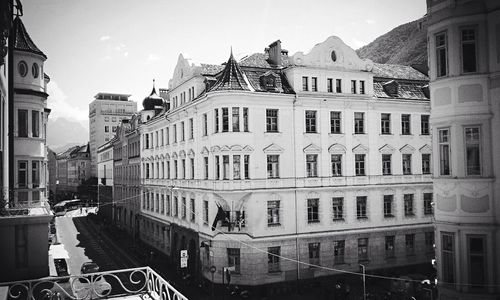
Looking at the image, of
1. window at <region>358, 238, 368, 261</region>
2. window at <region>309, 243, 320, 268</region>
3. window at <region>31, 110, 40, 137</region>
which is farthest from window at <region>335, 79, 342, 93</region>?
window at <region>31, 110, 40, 137</region>

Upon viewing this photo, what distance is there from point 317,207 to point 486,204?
20.6 m

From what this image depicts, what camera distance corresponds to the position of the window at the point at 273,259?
97.5 ft

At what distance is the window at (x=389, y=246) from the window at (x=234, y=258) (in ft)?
42.4

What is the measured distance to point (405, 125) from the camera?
35875 millimetres

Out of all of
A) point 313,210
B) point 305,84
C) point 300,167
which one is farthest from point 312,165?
point 305,84

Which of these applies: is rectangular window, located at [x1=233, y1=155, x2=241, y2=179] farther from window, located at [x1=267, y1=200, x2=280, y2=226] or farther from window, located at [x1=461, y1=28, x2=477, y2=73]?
window, located at [x1=461, y1=28, x2=477, y2=73]

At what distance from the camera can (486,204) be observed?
37.7 feet

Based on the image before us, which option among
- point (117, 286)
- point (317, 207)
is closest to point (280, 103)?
point (317, 207)

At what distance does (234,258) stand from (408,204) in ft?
53.7

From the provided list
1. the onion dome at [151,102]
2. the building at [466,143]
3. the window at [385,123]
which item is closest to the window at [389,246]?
the window at [385,123]

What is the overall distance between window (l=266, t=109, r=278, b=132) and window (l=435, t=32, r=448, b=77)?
1852cm

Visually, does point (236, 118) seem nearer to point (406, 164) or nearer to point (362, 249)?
point (362, 249)

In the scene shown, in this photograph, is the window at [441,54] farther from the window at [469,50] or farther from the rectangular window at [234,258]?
the rectangular window at [234,258]

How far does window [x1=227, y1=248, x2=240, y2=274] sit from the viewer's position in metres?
29.5
